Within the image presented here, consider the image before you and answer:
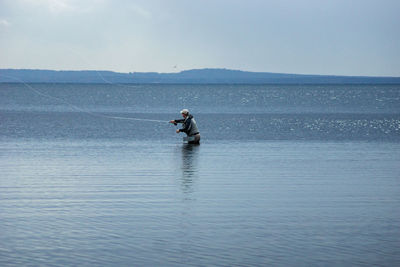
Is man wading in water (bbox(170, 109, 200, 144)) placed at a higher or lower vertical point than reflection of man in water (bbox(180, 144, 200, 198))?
higher

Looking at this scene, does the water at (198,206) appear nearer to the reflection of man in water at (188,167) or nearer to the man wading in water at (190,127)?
the reflection of man in water at (188,167)

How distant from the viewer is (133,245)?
10.3 meters

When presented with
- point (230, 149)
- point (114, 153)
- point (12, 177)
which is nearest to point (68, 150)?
point (114, 153)

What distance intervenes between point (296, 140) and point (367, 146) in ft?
13.4

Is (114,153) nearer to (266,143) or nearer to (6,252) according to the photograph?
(266,143)

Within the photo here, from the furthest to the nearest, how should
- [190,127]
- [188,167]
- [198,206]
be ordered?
[190,127] < [188,167] < [198,206]

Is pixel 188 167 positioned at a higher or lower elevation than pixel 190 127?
lower

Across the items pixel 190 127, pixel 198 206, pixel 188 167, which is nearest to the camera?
pixel 198 206

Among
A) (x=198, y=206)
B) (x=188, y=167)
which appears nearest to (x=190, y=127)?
(x=188, y=167)

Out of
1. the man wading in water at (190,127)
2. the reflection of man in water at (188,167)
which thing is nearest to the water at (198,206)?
the reflection of man in water at (188,167)

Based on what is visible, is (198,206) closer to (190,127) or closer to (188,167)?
(188,167)

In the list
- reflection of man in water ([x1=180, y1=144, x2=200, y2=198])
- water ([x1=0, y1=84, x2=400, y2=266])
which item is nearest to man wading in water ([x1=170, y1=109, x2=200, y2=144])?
reflection of man in water ([x1=180, y1=144, x2=200, y2=198])

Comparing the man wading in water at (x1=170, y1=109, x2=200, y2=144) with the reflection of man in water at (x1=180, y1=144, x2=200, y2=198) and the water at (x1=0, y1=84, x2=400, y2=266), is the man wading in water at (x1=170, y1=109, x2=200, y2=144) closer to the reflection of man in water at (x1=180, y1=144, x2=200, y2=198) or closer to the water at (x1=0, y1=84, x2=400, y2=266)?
the reflection of man in water at (x1=180, y1=144, x2=200, y2=198)

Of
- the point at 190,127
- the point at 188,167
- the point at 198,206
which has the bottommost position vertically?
the point at 188,167
